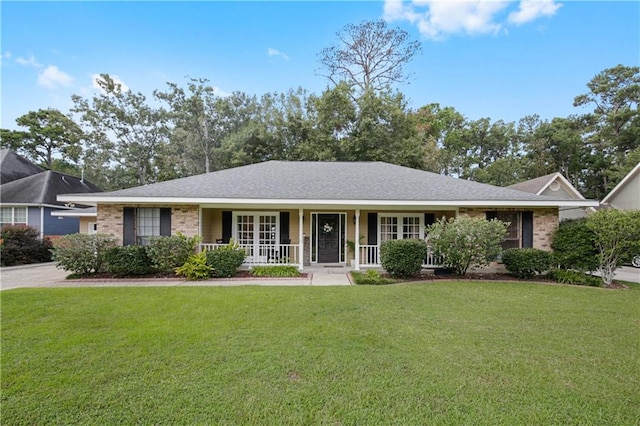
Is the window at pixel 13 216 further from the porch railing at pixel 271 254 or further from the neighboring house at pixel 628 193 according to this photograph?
the neighboring house at pixel 628 193

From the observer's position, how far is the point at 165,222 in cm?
995

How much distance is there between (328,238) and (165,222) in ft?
19.2

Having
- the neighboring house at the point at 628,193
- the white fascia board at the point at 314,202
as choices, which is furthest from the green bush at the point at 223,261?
the neighboring house at the point at 628,193

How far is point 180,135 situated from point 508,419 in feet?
93.1

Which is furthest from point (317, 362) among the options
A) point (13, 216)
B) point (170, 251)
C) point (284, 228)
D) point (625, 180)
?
point (625, 180)

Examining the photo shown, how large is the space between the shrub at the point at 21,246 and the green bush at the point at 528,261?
18.4m

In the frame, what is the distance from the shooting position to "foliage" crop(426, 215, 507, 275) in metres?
8.26

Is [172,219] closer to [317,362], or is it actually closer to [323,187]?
[323,187]

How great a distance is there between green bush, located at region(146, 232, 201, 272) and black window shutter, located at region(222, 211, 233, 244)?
193cm

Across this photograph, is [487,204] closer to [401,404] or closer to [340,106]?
[401,404]

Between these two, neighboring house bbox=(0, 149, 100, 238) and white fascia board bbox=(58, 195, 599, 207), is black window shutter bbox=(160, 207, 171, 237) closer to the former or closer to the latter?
white fascia board bbox=(58, 195, 599, 207)

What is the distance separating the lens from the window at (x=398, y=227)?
11.4m

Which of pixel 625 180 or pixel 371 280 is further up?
pixel 625 180

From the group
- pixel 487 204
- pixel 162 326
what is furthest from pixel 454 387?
pixel 487 204
